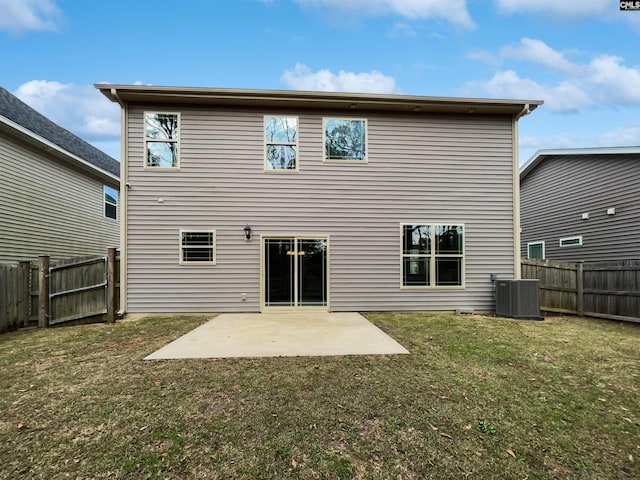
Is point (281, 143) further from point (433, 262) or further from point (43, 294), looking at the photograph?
point (43, 294)

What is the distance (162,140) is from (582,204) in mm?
12840

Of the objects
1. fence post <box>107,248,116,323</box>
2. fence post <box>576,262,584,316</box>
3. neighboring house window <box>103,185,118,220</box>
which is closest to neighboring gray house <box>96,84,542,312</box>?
fence post <box>107,248,116,323</box>

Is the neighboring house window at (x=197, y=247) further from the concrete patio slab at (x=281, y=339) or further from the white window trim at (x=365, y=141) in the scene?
the white window trim at (x=365, y=141)

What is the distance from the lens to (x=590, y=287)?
7977mm

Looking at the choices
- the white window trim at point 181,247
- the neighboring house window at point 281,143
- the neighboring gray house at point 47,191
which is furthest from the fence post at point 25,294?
the neighboring house window at point 281,143

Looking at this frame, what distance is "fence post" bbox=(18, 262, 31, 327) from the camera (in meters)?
6.34

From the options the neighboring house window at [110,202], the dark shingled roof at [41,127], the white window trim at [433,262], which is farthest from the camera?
the neighboring house window at [110,202]

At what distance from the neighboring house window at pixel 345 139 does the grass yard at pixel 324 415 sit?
16.2ft

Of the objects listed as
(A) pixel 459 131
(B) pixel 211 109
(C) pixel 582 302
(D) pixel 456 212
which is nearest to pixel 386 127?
(A) pixel 459 131

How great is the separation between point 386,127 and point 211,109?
4.28 meters

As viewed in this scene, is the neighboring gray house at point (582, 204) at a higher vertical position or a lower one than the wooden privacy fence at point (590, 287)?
higher

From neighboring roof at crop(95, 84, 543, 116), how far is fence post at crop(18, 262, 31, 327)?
13.3ft

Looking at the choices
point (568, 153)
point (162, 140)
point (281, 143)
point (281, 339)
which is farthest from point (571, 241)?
point (162, 140)

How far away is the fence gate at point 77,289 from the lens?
661 centimetres
